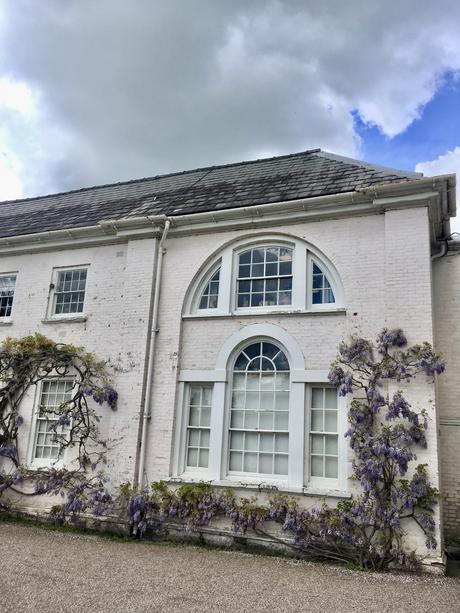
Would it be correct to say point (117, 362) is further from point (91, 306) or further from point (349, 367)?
point (349, 367)

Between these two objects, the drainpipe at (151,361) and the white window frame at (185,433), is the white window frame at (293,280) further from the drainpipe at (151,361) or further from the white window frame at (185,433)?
the white window frame at (185,433)

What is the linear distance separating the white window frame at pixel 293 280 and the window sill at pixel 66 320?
286 cm

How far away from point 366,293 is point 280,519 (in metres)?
4.44

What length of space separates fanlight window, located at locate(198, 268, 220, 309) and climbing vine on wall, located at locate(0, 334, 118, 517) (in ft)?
8.84

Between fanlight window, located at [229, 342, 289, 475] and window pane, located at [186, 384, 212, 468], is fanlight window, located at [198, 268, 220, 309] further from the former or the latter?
window pane, located at [186, 384, 212, 468]

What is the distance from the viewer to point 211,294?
432 inches

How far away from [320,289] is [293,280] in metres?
0.58

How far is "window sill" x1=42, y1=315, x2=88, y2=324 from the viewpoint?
1200 cm

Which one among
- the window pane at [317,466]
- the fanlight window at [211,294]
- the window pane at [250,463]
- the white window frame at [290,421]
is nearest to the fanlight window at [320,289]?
the white window frame at [290,421]

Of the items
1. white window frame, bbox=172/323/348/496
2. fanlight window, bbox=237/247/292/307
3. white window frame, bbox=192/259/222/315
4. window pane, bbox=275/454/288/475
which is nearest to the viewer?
white window frame, bbox=172/323/348/496

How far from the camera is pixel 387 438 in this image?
822 cm

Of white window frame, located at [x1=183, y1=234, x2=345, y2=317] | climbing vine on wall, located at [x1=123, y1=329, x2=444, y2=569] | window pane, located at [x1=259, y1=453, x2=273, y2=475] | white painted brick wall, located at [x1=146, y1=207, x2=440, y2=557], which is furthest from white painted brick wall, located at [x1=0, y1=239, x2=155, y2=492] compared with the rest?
window pane, located at [x1=259, y1=453, x2=273, y2=475]

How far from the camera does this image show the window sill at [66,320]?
11997mm

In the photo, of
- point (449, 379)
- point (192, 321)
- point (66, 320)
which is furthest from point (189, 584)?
point (66, 320)
